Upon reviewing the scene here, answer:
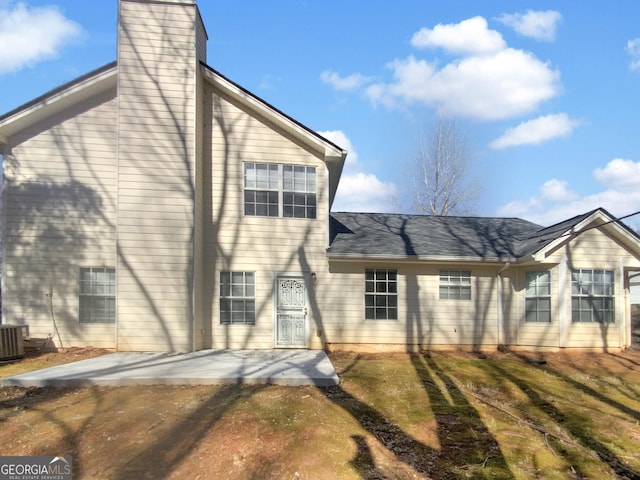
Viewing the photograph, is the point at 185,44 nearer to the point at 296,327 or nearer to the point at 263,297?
the point at 263,297

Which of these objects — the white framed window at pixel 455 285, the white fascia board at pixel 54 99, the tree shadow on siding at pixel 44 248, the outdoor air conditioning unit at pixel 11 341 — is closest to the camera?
the outdoor air conditioning unit at pixel 11 341

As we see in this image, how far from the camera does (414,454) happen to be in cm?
500

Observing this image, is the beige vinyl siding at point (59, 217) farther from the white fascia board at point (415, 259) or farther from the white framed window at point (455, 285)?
the white framed window at point (455, 285)

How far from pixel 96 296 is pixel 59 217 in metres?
2.21

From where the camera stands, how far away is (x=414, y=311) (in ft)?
36.8

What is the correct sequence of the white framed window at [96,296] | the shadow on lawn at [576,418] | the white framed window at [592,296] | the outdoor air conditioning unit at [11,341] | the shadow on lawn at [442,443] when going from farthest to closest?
the white framed window at [592,296], the white framed window at [96,296], the outdoor air conditioning unit at [11,341], the shadow on lawn at [576,418], the shadow on lawn at [442,443]

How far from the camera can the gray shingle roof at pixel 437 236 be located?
11094 mm

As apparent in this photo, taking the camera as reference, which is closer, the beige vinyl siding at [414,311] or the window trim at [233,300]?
the window trim at [233,300]

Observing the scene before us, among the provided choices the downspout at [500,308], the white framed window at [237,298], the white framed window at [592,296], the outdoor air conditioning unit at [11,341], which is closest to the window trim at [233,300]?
the white framed window at [237,298]

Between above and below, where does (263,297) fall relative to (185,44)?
below

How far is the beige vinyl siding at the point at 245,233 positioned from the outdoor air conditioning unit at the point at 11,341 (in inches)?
168

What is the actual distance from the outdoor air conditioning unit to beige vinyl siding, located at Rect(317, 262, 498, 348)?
7.13 meters

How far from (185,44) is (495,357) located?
11.3 metres

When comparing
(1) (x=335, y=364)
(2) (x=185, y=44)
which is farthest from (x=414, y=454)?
(2) (x=185, y=44)
